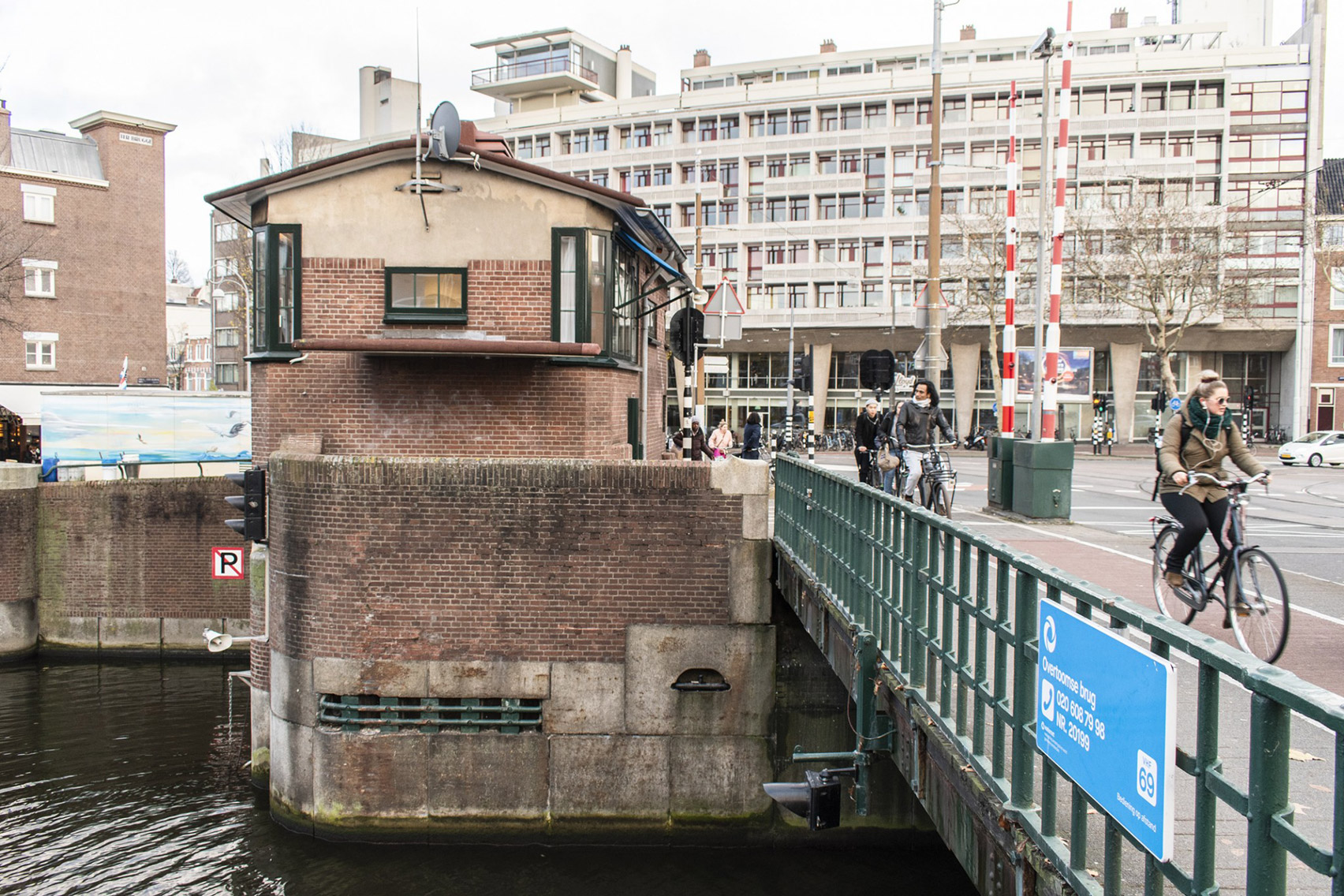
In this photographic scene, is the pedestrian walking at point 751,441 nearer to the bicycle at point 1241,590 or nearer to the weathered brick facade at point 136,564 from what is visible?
the weathered brick facade at point 136,564

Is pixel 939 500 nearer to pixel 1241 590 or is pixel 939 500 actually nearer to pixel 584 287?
pixel 584 287

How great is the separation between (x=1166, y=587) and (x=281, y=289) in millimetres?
10451


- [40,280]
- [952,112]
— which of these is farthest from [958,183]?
[40,280]

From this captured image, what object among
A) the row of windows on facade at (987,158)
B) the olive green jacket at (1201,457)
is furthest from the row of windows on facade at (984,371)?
the olive green jacket at (1201,457)

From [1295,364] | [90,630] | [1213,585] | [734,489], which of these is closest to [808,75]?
[1295,364]

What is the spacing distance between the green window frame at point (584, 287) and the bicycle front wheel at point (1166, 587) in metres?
7.44

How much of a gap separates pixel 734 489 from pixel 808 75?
54.1m

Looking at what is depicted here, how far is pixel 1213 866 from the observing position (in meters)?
3.03

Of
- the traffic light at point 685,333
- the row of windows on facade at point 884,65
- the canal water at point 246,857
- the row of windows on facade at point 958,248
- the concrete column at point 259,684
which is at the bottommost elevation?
the canal water at point 246,857

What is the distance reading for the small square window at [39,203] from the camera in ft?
147

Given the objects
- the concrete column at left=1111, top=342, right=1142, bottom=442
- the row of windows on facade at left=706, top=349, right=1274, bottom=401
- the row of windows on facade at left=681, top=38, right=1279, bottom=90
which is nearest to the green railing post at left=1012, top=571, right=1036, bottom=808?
the row of windows on facade at left=706, top=349, right=1274, bottom=401

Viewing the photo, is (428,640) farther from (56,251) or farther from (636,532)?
(56,251)

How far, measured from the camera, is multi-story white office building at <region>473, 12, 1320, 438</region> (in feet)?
A: 161

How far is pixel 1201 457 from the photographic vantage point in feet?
23.7
